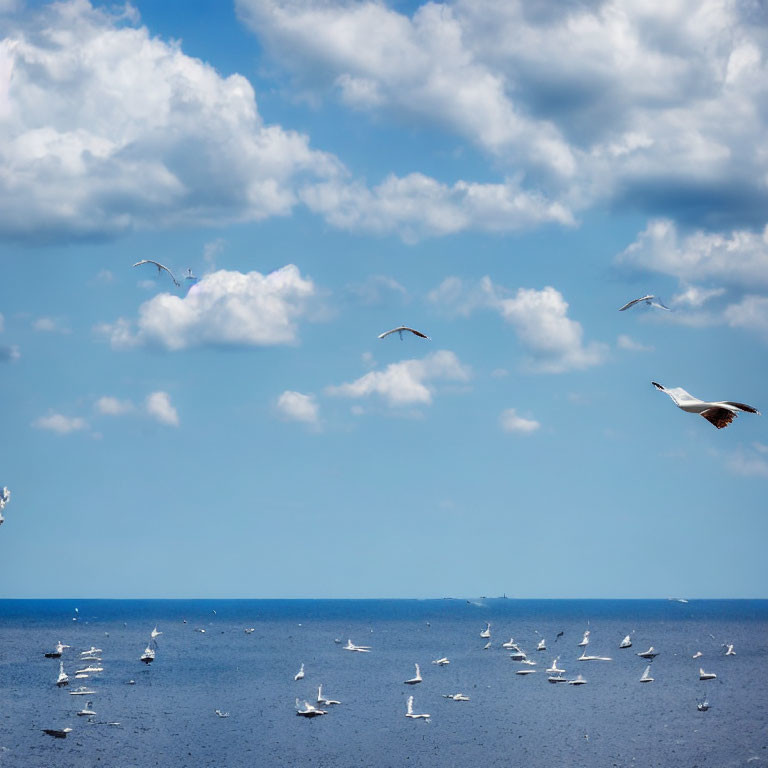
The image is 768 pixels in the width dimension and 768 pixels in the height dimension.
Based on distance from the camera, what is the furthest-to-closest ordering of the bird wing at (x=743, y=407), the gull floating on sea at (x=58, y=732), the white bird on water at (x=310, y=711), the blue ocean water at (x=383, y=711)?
the white bird on water at (x=310, y=711) < the gull floating on sea at (x=58, y=732) < the blue ocean water at (x=383, y=711) < the bird wing at (x=743, y=407)

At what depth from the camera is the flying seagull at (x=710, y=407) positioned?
11.1 metres

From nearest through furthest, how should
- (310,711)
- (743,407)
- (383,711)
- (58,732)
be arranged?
1. (743,407)
2. (58,732)
3. (310,711)
4. (383,711)

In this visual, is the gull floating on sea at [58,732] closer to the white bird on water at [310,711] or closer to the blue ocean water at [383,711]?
the blue ocean water at [383,711]

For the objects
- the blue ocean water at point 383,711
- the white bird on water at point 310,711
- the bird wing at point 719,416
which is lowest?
the blue ocean water at point 383,711

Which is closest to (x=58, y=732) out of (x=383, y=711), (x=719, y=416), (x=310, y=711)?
(x=310, y=711)

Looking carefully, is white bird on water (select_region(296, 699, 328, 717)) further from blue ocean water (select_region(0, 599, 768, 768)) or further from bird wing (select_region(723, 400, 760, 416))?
bird wing (select_region(723, 400, 760, 416))

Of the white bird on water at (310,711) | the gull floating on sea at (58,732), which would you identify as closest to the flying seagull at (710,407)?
the gull floating on sea at (58,732)

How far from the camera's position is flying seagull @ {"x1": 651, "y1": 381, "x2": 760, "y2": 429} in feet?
36.4

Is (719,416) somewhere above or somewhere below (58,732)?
above

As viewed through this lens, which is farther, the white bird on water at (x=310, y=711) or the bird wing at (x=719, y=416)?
the white bird on water at (x=310, y=711)

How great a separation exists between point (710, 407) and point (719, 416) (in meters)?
0.43

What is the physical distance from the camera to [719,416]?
1166cm

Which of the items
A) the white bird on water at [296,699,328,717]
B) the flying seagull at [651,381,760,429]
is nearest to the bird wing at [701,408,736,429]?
the flying seagull at [651,381,760,429]

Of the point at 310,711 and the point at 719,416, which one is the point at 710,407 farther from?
A: the point at 310,711
